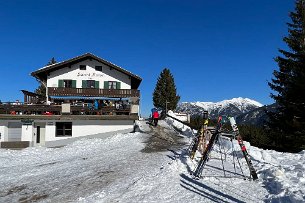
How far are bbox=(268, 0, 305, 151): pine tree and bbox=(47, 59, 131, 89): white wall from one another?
18.7 meters

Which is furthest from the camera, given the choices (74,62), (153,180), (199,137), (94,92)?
(74,62)

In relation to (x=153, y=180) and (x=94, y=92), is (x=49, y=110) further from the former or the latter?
(x=153, y=180)

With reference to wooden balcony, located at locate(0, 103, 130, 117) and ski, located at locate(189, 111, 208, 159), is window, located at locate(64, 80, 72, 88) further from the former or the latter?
ski, located at locate(189, 111, 208, 159)

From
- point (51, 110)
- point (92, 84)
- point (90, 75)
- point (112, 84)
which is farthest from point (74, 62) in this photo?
point (51, 110)

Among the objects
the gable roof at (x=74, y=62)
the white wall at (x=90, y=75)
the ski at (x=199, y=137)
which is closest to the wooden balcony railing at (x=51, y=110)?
the gable roof at (x=74, y=62)

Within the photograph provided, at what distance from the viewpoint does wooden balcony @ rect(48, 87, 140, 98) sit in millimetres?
39344

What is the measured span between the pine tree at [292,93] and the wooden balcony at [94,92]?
55.1 ft

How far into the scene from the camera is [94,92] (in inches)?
1563

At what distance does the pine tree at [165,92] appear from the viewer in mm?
78500

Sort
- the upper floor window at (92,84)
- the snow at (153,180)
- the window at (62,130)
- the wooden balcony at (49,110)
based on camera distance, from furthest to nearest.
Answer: the upper floor window at (92,84), the window at (62,130), the wooden balcony at (49,110), the snow at (153,180)

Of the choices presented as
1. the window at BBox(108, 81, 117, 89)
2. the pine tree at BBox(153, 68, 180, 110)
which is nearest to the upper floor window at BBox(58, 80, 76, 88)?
the window at BBox(108, 81, 117, 89)

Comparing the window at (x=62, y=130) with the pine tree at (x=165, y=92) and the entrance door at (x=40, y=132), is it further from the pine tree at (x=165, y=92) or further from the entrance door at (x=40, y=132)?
the pine tree at (x=165, y=92)

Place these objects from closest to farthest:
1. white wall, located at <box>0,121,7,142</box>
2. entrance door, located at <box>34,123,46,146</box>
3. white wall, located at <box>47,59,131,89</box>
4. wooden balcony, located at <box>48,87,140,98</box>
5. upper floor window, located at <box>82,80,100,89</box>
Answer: white wall, located at <box>0,121,7,142</box> < entrance door, located at <box>34,123,46,146</box> < wooden balcony, located at <box>48,87,140,98</box> < white wall, located at <box>47,59,131,89</box> < upper floor window, located at <box>82,80,100,89</box>

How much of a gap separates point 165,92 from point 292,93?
52.0 m
